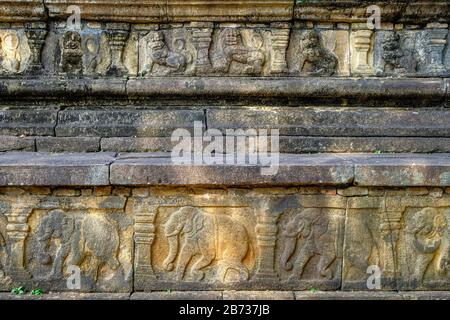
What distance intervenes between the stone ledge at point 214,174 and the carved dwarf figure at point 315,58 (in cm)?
104

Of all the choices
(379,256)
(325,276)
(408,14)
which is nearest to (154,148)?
(325,276)

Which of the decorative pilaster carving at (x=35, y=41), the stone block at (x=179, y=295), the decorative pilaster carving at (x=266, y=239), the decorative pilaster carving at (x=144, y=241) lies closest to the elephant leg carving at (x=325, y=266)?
the decorative pilaster carving at (x=266, y=239)

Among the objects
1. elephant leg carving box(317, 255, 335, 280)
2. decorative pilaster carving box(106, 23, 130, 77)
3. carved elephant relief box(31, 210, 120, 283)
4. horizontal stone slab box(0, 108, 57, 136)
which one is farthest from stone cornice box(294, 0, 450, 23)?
carved elephant relief box(31, 210, 120, 283)

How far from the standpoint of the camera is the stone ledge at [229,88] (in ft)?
14.3

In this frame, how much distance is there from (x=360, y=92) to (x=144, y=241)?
2.31 m

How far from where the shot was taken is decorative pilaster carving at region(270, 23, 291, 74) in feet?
14.5

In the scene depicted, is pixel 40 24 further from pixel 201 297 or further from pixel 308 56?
pixel 201 297

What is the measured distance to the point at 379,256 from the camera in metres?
4.05

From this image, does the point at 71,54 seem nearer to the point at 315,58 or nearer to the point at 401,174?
the point at 315,58

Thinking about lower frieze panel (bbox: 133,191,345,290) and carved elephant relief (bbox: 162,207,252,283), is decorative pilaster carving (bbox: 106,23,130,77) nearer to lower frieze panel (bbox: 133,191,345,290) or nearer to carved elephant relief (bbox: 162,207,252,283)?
lower frieze panel (bbox: 133,191,345,290)

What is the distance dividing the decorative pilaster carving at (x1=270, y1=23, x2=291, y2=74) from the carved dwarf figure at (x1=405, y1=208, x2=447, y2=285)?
1750 mm

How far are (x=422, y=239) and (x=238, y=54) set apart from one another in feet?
7.44

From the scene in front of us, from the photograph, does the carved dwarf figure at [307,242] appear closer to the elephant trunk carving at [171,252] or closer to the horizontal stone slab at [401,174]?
the horizontal stone slab at [401,174]

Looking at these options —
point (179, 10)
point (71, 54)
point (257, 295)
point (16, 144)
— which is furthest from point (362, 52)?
point (16, 144)
